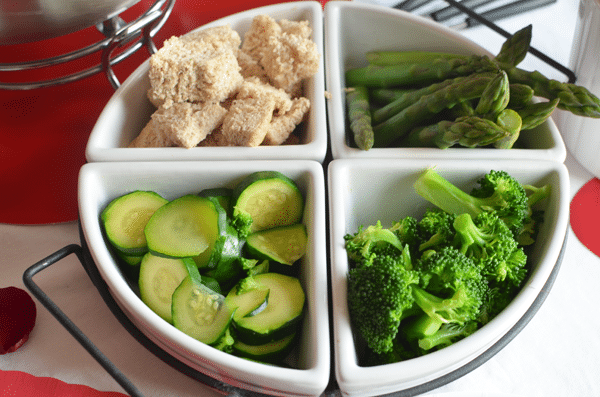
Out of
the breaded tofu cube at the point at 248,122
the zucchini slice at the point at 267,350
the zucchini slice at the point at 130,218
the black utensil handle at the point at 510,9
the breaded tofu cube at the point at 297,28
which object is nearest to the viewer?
the zucchini slice at the point at 267,350

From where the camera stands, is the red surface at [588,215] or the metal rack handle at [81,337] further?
the red surface at [588,215]

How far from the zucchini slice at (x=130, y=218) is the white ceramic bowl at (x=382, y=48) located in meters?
0.48

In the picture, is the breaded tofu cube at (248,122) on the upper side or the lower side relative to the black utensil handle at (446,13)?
upper

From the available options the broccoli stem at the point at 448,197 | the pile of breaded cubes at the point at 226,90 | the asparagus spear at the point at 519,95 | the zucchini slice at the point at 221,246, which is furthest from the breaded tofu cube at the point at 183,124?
the asparagus spear at the point at 519,95

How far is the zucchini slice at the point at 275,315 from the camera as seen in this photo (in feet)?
3.06

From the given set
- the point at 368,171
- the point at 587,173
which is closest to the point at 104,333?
the point at 368,171

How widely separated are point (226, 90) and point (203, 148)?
0.62ft

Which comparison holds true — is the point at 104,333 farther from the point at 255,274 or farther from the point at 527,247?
the point at 527,247

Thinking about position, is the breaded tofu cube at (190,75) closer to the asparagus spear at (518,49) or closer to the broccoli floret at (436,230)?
the broccoli floret at (436,230)

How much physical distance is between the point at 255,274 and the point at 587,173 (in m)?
1.16

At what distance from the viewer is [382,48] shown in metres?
1.65

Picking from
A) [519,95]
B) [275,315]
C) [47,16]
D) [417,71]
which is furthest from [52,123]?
[519,95]

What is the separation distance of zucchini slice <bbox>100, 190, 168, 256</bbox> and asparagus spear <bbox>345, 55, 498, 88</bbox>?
0.79m

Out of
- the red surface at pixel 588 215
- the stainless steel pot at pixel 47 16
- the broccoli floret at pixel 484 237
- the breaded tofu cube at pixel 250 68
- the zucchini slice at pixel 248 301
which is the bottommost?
the red surface at pixel 588 215
